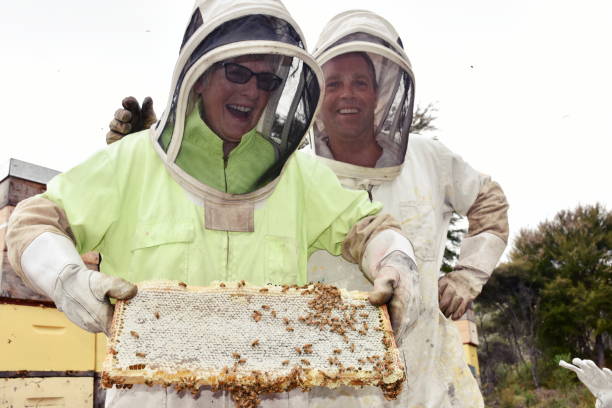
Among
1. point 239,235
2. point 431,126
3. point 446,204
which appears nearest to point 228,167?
point 239,235

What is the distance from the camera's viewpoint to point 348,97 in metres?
3.58

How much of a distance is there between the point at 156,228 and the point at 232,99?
0.63 m

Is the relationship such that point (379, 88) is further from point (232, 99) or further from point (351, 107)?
point (232, 99)

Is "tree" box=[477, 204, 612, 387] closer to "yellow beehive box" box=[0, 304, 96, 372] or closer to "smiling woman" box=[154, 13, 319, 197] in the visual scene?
"yellow beehive box" box=[0, 304, 96, 372]

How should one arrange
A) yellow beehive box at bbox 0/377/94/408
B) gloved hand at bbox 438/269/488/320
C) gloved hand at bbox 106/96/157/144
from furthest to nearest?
yellow beehive box at bbox 0/377/94/408 → gloved hand at bbox 438/269/488/320 → gloved hand at bbox 106/96/157/144

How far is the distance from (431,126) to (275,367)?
1091 centimetres

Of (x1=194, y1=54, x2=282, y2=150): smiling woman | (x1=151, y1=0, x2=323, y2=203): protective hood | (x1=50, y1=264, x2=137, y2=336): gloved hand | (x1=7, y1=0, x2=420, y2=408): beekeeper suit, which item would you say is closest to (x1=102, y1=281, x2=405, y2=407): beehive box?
(x1=50, y1=264, x2=137, y2=336): gloved hand

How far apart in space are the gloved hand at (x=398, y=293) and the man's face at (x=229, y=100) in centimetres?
86

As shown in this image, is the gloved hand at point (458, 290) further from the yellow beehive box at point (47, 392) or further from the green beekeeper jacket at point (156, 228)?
the yellow beehive box at point (47, 392)

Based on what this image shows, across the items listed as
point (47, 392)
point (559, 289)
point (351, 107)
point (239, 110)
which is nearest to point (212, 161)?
point (239, 110)

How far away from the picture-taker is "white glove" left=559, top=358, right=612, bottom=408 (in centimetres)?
426

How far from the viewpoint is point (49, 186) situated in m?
2.21

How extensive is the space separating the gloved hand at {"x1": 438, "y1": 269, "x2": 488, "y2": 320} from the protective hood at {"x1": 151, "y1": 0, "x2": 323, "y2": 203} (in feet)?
4.93

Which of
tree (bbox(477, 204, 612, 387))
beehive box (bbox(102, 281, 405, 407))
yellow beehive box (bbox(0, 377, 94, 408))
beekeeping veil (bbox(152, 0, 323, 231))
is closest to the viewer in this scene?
beehive box (bbox(102, 281, 405, 407))
